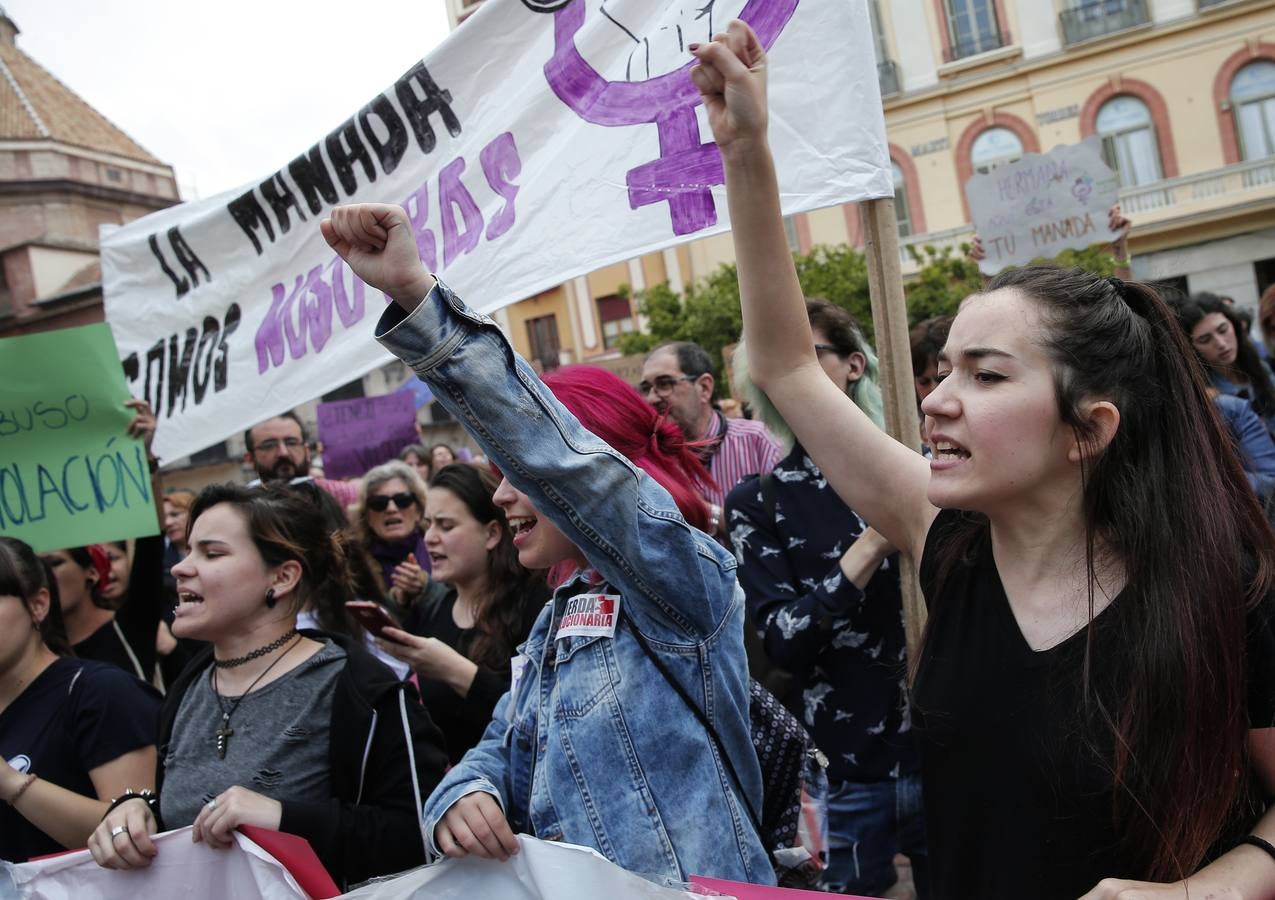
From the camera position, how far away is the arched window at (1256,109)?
2248cm

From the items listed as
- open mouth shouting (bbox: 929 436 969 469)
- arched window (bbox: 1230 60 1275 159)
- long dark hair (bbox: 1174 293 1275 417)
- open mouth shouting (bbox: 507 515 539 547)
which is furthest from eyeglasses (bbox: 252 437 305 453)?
arched window (bbox: 1230 60 1275 159)

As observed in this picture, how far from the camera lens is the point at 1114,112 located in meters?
23.9

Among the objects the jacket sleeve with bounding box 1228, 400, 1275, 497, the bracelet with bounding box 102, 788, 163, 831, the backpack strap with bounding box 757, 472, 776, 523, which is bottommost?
the bracelet with bounding box 102, 788, 163, 831

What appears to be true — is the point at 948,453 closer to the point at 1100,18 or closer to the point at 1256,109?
the point at 1256,109

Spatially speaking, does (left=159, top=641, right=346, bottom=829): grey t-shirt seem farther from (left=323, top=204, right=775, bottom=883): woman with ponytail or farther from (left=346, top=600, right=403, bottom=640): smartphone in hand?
(left=323, top=204, right=775, bottom=883): woman with ponytail

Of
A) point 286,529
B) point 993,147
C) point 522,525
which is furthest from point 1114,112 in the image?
point 522,525

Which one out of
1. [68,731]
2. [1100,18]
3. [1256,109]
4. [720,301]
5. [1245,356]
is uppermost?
[1100,18]

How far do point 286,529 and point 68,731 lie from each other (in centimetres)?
68

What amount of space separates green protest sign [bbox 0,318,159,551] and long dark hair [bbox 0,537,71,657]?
634 millimetres

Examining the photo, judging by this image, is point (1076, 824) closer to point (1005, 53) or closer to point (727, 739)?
point (727, 739)

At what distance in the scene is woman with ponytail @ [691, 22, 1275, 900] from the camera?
136cm

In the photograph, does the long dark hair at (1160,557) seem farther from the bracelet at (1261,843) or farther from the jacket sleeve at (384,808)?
the jacket sleeve at (384,808)

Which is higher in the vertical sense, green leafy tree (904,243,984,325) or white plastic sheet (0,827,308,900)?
green leafy tree (904,243,984,325)

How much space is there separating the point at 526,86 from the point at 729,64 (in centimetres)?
162
